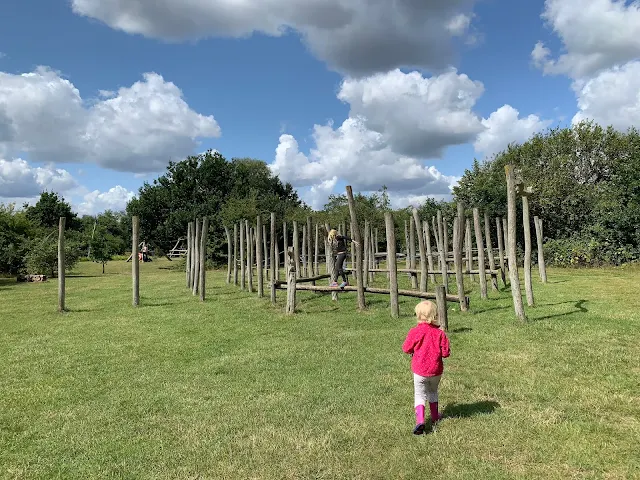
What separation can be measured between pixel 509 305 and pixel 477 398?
6696 millimetres

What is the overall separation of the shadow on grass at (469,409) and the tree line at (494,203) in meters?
14.5

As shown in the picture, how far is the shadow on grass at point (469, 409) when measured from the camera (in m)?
4.84

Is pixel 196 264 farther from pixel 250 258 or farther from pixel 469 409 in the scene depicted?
pixel 469 409

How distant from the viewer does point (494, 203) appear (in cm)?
2994

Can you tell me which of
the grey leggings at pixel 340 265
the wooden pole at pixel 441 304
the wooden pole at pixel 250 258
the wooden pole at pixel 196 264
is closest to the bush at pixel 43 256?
the wooden pole at pixel 196 264

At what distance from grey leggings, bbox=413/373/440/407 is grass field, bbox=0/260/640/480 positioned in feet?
1.00

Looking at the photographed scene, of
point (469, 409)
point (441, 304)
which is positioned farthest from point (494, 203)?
point (469, 409)

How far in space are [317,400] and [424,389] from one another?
1330mm

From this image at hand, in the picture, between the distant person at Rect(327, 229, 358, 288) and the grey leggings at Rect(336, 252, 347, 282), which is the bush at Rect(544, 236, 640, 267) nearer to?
the distant person at Rect(327, 229, 358, 288)

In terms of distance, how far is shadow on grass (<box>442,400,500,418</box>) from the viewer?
484 cm

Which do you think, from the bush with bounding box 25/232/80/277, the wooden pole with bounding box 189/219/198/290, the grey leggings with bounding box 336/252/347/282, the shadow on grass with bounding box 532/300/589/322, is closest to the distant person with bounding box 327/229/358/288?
the grey leggings with bounding box 336/252/347/282

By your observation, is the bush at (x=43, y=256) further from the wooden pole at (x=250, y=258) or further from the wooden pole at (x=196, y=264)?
the wooden pole at (x=250, y=258)

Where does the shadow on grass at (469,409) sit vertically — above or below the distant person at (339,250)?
below

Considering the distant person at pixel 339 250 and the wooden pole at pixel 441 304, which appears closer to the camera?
the wooden pole at pixel 441 304
